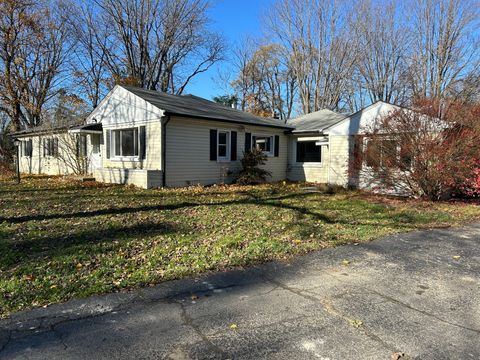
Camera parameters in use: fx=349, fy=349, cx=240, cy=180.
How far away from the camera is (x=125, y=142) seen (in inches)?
634

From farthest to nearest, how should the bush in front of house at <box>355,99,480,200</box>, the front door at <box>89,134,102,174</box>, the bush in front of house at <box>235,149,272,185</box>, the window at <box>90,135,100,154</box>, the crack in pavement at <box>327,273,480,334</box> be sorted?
the window at <box>90,135,100,154</box> < the front door at <box>89,134,102,174</box> < the bush in front of house at <box>235,149,272,185</box> < the bush in front of house at <box>355,99,480,200</box> < the crack in pavement at <box>327,273,480,334</box>

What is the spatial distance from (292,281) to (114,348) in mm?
2268

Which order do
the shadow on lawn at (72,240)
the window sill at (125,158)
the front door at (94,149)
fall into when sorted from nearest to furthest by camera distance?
the shadow on lawn at (72,240) < the window sill at (125,158) < the front door at (94,149)

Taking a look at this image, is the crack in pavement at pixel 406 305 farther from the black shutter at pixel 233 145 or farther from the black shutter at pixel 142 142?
Result: the black shutter at pixel 233 145

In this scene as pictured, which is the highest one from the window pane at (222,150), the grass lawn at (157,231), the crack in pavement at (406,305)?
the window pane at (222,150)

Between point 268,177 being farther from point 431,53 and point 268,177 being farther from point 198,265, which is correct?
point 431,53

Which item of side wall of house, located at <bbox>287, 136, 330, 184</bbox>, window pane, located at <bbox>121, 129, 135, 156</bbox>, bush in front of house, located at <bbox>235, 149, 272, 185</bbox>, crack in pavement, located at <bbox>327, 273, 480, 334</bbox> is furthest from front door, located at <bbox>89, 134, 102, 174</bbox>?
crack in pavement, located at <bbox>327, 273, 480, 334</bbox>

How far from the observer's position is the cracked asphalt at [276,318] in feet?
9.15

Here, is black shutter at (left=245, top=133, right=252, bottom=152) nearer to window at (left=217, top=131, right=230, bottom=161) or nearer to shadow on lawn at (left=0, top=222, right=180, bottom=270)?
window at (left=217, top=131, right=230, bottom=161)

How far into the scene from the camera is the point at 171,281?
428cm

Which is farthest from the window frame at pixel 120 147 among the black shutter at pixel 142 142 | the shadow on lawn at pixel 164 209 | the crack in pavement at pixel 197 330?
the crack in pavement at pixel 197 330

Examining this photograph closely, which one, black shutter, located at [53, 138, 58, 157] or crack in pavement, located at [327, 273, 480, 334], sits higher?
black shutter, located at [53, 138, 58, 157]

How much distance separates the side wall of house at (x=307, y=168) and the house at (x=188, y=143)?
5 centimetres

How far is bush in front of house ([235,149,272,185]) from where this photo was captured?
51.9ft
